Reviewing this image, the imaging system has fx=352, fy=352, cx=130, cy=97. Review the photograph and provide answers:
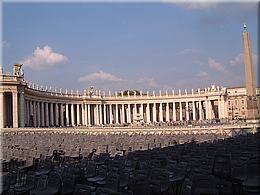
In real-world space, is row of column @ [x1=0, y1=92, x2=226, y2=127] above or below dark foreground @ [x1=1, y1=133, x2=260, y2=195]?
above

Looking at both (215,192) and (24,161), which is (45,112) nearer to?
(24,161)

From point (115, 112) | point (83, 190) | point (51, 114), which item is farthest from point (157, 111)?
point (83, 190)

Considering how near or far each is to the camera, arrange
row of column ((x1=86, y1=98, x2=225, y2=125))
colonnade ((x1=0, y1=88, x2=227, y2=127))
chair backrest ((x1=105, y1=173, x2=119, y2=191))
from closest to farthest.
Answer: chair backrest ((x1=105, y1=173, x2=119, y2=191)) < colonnade ((x1=0, y1=88, x2=227, y2=127)) < row of column ((x1=86, y1=98, x2=225, y2=125))

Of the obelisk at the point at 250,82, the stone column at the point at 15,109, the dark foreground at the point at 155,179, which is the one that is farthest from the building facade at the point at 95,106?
the dark foreground at the point at 155,179

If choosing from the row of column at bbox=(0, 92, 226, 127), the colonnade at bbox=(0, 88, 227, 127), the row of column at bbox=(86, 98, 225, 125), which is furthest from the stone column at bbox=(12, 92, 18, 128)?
the row of column at bbox=(86, 98, 225, 125)

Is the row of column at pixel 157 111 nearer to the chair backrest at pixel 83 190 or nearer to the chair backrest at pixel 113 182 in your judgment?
the chair backrest at pixel 113 182

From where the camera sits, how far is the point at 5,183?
29.3 ft

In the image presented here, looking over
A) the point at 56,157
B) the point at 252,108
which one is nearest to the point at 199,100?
the point at 252,108

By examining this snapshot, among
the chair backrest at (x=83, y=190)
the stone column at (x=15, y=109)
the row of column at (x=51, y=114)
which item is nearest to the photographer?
the chair backrest at (x=83, y=190)

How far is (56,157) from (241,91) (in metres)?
124

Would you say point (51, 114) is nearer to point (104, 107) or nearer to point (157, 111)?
point (104, 107)

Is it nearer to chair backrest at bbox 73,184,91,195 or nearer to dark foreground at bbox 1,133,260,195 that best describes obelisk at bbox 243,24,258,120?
dark foreground at bbox 1,133,260,195

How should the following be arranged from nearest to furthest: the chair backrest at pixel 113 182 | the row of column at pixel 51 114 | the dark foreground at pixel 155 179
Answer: the dark foreground at pixel 155 179
the chair backrest at pixel 113 182
the row of column at pixel 51 114

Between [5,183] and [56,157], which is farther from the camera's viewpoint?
[56,157]
